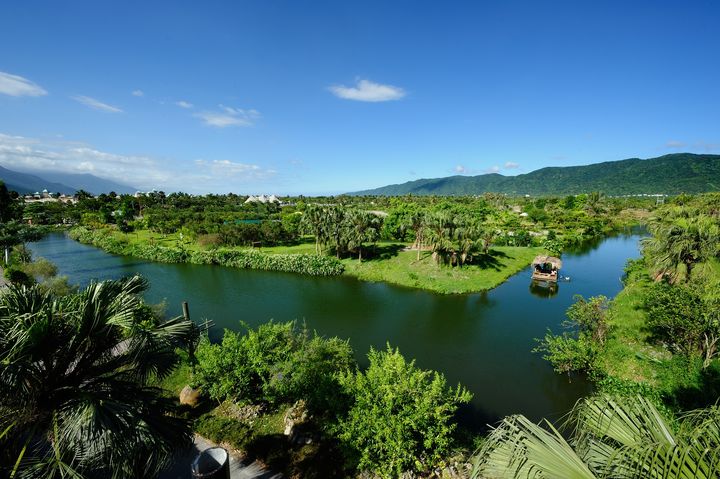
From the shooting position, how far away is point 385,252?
142 feet

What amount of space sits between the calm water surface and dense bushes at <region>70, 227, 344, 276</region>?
159cm

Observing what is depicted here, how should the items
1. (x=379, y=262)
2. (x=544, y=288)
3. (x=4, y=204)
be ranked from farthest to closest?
(x=379, y=262) < (x=4, y=204) < (x=544, y=288)

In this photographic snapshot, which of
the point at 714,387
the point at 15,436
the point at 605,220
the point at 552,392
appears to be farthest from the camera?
the point at 605,220

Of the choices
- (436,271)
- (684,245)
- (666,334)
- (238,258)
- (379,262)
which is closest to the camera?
(666,334)

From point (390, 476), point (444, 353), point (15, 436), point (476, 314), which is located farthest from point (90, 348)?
point (476, 314)

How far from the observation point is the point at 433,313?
27.1 m

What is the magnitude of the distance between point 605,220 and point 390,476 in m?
95.9

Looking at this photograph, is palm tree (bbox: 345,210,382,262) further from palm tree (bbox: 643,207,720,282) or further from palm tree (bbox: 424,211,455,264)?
palm tree (bbox: 643,207,720,282)

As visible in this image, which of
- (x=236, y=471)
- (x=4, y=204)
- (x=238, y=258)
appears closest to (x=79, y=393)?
(x=236, y=471)

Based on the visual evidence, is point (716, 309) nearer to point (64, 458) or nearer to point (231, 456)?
point (231, 456)

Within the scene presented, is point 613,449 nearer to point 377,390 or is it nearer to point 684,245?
point 377,390

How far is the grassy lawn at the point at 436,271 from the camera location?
109ft

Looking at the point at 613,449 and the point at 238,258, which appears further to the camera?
the point at 238,258

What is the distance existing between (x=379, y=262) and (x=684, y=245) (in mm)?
26198
